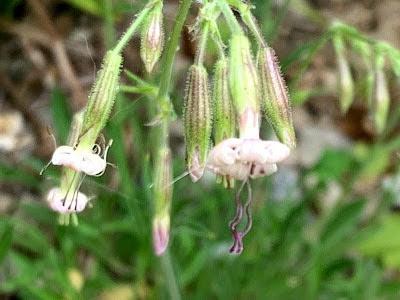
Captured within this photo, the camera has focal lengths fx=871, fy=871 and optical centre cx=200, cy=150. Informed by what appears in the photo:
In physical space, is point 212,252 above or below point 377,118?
below

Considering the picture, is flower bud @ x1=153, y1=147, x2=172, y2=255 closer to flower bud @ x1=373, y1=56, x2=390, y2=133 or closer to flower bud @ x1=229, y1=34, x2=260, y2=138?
flower bud @ x1=229, y1=34, x2=260, y2=138

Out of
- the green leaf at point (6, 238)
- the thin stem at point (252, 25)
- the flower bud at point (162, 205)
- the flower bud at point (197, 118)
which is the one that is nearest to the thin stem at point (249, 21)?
the thin stem at point (252, 25)

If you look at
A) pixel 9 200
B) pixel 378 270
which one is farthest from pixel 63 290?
pixel 378 270

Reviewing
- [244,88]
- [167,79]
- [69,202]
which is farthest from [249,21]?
[69,202]

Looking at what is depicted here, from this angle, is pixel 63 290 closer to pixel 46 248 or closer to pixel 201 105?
pixel 46 248

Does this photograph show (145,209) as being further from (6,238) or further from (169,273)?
(6,238)

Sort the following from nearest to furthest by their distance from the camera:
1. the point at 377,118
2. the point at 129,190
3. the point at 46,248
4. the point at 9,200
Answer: the point at 377,118
the point at 129,190
the point at 46,248
the point at 9,200

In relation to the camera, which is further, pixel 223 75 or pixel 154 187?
pixel 154 187
